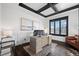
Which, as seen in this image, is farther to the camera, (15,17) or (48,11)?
(48,11)

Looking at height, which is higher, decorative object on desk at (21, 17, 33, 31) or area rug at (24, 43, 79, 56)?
decorative object on desk at (21, 17, 33, 31)

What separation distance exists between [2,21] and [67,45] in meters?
1.66

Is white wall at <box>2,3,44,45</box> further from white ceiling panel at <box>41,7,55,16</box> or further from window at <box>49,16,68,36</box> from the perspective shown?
window at <box>49,16,68,36</box>

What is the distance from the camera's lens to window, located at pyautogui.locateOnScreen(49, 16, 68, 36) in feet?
3.98

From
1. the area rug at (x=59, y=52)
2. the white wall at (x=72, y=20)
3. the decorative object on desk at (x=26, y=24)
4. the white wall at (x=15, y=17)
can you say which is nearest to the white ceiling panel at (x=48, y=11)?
the white wall at (x=72, y=20)

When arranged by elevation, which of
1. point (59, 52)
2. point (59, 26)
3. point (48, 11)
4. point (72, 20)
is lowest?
point (59, 52)

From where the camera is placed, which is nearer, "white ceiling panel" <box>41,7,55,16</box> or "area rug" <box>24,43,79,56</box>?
"area rug" <box>24,43,79,56</box>

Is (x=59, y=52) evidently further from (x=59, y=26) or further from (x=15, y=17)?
(x=15, y=17)

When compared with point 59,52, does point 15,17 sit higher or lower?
higher

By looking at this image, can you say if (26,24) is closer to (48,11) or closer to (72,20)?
(48,11)

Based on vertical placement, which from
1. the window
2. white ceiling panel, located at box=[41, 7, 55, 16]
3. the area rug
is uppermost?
white ceiling panel, located at box=[41, 7, 55, 16]

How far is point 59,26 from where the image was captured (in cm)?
124

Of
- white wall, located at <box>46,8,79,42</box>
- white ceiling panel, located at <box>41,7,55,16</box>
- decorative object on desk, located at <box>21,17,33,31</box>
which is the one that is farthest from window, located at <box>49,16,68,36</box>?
decorative object on desk, located at <box>21,17,33,31</box>

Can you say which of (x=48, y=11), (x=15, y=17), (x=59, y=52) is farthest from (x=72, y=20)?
(x=15, y=17)
